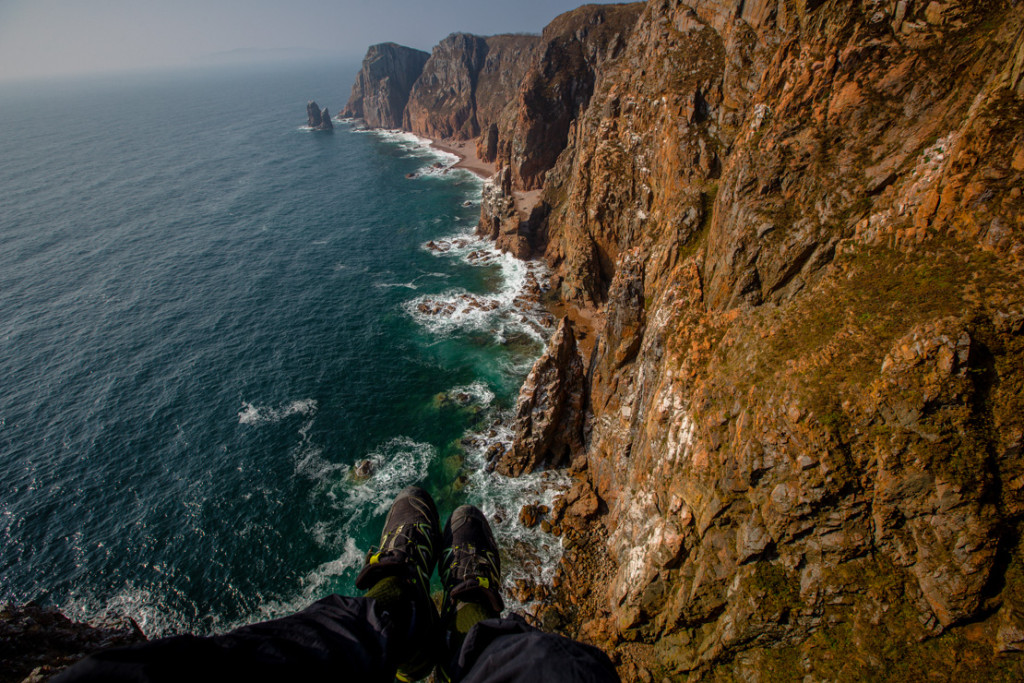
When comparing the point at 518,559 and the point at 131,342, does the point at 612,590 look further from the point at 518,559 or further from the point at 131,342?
the point at 131,342

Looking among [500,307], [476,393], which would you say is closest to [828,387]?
[476,393]

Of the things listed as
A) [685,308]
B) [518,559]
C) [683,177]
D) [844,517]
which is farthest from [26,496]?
[683,177]

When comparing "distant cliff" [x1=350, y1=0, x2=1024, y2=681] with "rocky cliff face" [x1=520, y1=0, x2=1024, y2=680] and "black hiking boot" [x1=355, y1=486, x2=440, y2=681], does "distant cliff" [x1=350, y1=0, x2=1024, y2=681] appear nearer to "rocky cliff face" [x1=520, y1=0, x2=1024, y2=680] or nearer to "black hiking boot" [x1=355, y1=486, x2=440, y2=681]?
"rocky cliff face" [x1=520, y1=0, x2=1024, y2=680]

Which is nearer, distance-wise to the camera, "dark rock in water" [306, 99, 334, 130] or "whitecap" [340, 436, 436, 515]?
"whitecap" [340, 436, 436, 515]

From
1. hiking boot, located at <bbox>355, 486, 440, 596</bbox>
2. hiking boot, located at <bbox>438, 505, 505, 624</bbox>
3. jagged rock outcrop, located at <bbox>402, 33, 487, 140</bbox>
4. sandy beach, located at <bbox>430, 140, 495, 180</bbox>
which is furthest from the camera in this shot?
jagged rock outcrop, located at <bbox>402, 33, 487, 140</bbox>

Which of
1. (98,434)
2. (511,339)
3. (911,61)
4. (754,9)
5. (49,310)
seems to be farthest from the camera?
(49,310)

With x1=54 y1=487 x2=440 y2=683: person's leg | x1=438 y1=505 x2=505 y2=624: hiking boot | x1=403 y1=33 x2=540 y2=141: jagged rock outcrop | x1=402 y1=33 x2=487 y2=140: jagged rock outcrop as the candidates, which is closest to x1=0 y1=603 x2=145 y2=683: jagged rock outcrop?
x1=54 y1=487 x2=440 y2=683: person's leg

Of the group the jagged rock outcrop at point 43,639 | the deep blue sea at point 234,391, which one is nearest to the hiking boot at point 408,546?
the jagged rock outcrop at point 43,639
